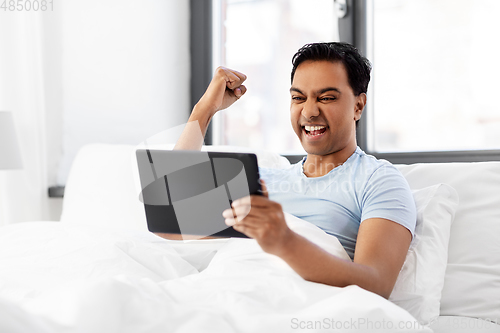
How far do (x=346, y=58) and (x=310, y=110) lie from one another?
0.55 feet

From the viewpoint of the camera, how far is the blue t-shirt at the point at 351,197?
3.21ft

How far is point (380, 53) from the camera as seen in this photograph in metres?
1.97

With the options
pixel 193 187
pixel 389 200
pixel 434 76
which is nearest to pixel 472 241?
pixel 389 200

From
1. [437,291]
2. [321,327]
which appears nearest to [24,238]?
[321,327]

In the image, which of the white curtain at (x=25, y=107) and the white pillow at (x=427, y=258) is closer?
the white pillow at (x=427, y=258)

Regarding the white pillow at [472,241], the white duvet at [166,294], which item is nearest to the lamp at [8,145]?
the white duvet at [166,294]

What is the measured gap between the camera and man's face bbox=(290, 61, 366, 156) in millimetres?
1165

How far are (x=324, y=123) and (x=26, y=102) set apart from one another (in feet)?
4.20

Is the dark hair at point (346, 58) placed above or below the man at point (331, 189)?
above

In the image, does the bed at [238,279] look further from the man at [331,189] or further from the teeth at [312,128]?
the teeth at [312,128]

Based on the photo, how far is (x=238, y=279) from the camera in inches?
32.6

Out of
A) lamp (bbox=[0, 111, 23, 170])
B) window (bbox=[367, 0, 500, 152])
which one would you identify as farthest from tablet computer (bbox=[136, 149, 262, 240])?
window (bbox=[367, 0, 500, 152])

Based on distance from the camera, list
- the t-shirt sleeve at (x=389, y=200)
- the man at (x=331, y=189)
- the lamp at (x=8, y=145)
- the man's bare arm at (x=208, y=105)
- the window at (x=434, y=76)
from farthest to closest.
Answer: the window at (x=434, y=76), the lamp at (x=8, y=145), the man's bare arm at (x=208, y=105), the t-shirt sleeve at (x=389, y=200), the man at (x=331, y=189)

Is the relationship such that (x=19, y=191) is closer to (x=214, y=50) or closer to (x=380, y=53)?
(x=214, y=50)
